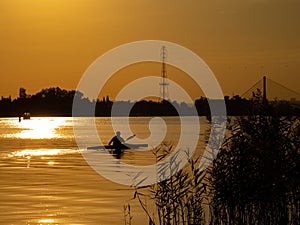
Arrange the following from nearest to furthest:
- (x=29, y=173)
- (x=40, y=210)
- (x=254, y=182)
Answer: (x=254, y=182) < (x=40, y=210) < (x=29, y=173)

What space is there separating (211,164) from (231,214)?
1679mm

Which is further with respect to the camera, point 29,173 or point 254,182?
point 29,173

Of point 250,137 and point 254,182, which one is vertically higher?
point 250,137

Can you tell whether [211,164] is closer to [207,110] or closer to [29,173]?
[207,110]

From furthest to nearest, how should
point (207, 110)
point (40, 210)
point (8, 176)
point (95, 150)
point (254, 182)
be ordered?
point (95, 150) < point (8, 176) < point (40, 210) < point (207, 110) < point (254, 182)

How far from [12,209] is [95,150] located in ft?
129

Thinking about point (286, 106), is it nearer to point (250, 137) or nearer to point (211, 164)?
point (250, 137)

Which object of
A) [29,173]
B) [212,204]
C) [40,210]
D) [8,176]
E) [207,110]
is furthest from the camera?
[29,173]

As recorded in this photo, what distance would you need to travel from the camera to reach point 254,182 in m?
16.9

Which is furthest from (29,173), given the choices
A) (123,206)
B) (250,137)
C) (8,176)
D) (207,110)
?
(250,137)

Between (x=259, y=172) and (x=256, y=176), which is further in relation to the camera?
(x=256, y=176)

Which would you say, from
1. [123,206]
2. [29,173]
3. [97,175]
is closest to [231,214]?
[123,206]

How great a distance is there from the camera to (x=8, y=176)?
1492 inches

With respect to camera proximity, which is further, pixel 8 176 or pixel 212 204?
pixel 8 176
